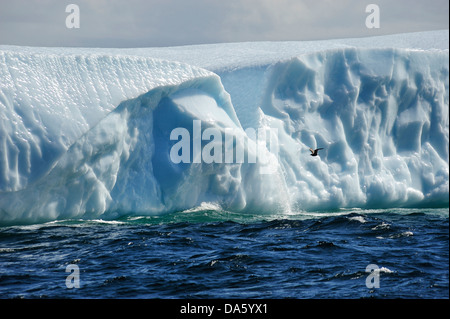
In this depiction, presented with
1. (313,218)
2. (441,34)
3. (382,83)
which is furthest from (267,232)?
(441,34)

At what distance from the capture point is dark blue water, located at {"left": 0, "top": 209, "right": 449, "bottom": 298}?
29.3ft

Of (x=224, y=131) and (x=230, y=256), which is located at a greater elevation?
(x=224, y=131)

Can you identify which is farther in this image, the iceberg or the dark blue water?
the iceberg

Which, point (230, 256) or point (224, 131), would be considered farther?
point (224, 131)

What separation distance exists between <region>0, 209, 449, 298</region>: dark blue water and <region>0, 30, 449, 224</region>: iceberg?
0.59m

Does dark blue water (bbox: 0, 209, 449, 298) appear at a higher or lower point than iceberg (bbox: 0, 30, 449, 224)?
lower

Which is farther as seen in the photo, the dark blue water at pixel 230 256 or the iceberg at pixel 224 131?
the iceberg at pixel 224 131

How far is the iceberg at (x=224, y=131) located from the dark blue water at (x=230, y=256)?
1.93 feet

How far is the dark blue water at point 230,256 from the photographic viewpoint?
893cm

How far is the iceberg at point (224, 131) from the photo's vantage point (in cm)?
1234

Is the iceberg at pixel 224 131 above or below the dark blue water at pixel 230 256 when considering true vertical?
above

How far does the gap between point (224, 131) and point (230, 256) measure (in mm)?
3684

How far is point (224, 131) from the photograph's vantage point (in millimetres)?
13781

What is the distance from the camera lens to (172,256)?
1074 cm
